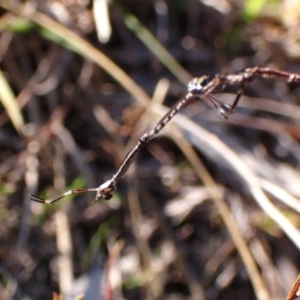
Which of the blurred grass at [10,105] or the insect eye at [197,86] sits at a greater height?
the blurred grass at [10,105]

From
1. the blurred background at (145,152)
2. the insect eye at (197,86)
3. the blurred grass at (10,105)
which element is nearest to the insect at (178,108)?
the insect eye at (197,86)

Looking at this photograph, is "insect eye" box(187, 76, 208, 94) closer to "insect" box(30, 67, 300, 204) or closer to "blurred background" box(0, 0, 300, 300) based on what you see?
"insect" box(30, 67, 300, 204)

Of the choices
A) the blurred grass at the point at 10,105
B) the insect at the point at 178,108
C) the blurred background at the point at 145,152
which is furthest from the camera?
the blurred grass at the point at 10,105

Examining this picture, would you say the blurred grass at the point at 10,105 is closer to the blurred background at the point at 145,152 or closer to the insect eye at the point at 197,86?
the blurred background at the point at 145,152

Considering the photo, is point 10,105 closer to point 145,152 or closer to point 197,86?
point 145,152

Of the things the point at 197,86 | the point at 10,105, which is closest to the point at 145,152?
the point at 10,105

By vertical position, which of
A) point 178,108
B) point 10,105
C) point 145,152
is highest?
point 10,105

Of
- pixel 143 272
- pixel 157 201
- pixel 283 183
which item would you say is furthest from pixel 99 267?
pixel 283 183

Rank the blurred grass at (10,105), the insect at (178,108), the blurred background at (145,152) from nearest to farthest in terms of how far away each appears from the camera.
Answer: the insect at (178,108), the blurred background at (145,152), the blurred grass at (10,105)

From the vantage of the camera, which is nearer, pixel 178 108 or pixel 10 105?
pixel 178 108
